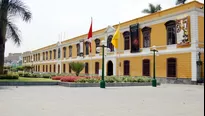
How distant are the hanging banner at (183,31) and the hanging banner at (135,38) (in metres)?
6.25

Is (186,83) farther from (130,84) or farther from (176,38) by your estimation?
(130,84)

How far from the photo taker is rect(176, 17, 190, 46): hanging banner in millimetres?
25094

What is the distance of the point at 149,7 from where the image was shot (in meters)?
41.2

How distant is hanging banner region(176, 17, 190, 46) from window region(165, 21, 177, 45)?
0.69 meters

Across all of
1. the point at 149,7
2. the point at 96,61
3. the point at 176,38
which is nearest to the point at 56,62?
the point at 96,61

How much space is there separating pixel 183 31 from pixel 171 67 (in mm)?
4035

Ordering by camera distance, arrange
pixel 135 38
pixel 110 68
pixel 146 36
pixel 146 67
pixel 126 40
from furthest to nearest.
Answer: pixel 110 68 → pixel 126 40 → pixel 135 38 → pixel 146 36 → pixel 146 67

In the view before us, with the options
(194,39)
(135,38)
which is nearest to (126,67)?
(135,38)

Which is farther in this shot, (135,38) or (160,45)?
(135,38)

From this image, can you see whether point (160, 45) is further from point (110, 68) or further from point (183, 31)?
point (110, 68)

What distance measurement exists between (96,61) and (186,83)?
1865 centimetres

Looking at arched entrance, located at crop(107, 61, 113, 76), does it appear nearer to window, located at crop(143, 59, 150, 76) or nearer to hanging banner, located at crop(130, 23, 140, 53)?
hanging banner, located at crop(130, 23, 140, 53)

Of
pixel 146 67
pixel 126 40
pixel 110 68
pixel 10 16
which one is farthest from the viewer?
pixel 110 68

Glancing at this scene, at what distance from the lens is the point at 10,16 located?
2375cm
